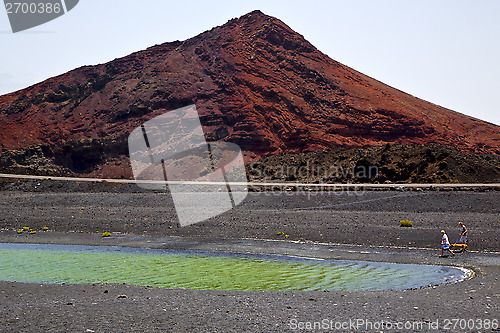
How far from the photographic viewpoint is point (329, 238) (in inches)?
769

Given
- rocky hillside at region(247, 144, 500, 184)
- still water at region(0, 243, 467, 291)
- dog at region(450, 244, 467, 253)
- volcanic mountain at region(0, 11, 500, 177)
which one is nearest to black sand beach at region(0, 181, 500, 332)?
Result: dog at region(450, 244, 467, 253)

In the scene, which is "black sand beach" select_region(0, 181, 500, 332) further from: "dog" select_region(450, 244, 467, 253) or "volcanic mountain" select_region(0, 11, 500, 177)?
"volcanic mountain" select_region(0, 11, 500, 177)

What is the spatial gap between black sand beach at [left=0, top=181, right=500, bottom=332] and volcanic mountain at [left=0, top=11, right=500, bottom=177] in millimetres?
17748

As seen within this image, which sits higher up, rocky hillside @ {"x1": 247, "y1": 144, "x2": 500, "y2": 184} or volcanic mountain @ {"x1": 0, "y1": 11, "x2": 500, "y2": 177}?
volcanic mountain @ {"x1": 0, "y1": 11, "x2": 500, "y2": 177}

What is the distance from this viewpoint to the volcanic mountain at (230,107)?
54.9m

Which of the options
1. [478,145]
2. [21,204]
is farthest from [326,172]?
[478,145]

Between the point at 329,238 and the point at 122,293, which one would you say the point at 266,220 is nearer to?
the point at 329,238

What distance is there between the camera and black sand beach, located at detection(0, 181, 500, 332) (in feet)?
26.2

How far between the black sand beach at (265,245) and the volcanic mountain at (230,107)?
17.7 meters

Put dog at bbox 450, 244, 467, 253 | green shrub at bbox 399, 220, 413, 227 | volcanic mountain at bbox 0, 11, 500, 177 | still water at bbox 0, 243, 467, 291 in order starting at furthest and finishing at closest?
volcanic mountain at bbox 0, 11, 500, 177, green shrub at bbox 399, 220, 413, 227, dog at bbox 450, 244, 467, 253, still water at bbox 0, 243, 467, 291

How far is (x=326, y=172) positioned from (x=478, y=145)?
34.2 m

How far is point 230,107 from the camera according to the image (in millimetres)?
56750

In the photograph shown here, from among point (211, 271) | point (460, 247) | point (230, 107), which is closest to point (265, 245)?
point (211, 271)

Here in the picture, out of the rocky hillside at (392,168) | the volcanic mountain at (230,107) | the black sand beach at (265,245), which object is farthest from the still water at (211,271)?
the volcanic mountain at (230,107)
